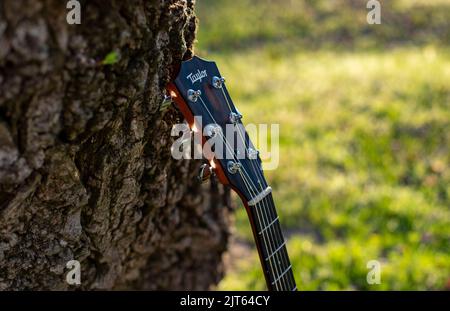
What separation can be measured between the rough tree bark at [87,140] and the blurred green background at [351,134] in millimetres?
1207

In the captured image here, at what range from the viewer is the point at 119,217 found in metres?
2.55

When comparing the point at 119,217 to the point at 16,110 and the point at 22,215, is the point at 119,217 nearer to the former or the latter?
the point at 22,215

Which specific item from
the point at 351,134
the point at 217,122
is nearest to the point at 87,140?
the point at 217,122

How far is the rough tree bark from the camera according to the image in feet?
5.61

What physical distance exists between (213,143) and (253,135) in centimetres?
393

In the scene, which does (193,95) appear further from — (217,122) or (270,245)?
(270,245)

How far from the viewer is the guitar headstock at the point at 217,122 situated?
7.20ft

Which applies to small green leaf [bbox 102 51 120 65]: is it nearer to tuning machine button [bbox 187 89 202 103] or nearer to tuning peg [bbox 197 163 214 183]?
tuning machine button [bbox 187 89 202 103]

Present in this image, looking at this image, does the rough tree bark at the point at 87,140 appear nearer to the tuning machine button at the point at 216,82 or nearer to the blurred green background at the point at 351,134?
Answer: the tuning machine button at the point at 216,82

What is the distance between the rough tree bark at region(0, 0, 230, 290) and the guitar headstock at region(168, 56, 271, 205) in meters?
0.09

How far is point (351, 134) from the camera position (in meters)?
6.03

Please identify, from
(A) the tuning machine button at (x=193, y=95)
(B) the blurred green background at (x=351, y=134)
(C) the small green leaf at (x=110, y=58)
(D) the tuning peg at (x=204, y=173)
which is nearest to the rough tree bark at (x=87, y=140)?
(C) the small green leaf at (x=110, y=58)

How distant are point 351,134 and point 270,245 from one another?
364 centimetres

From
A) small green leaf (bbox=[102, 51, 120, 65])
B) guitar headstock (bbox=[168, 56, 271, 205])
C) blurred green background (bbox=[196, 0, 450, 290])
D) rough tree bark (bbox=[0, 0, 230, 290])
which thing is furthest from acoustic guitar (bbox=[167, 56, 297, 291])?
blurred green background (bbox=[196, 0, 450, 290])
